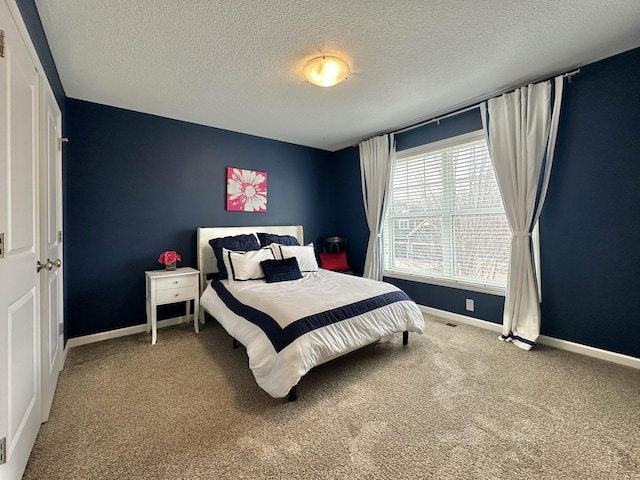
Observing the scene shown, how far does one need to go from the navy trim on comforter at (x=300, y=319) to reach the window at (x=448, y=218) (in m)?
1.22

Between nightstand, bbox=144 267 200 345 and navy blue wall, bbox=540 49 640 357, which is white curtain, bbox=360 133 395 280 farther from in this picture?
nightstand, bbox=144 267 200 345

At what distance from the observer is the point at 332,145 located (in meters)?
4.62

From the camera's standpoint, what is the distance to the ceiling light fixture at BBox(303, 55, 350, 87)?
7.21ft

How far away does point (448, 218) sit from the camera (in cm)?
343

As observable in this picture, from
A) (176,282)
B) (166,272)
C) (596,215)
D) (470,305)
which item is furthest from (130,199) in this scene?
(596,215)

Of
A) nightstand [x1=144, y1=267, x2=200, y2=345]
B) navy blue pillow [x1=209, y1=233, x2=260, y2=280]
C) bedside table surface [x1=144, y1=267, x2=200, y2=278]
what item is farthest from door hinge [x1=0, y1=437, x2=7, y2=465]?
navy blue pillow [x1=209, y1=233, x2=260, y2=280]

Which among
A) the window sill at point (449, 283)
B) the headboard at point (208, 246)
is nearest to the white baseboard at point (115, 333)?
the headboard at point (208, 246)

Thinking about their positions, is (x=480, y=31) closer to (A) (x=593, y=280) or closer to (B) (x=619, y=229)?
(B) (x=619, y=229)

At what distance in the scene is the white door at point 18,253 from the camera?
3.63 feet

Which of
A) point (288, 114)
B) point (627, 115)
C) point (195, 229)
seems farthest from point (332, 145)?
point (627, 115)

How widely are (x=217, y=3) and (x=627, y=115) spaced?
3.17 m

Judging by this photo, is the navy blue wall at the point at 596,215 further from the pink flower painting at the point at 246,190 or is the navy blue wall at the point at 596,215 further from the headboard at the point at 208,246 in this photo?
the headboard at the point at 208,246

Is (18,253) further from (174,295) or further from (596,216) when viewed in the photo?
(596,216)

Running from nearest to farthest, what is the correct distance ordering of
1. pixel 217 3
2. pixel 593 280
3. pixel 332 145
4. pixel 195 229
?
pixel 217 3, pixel 593 280, pixel 195 229, pixel 332 145
